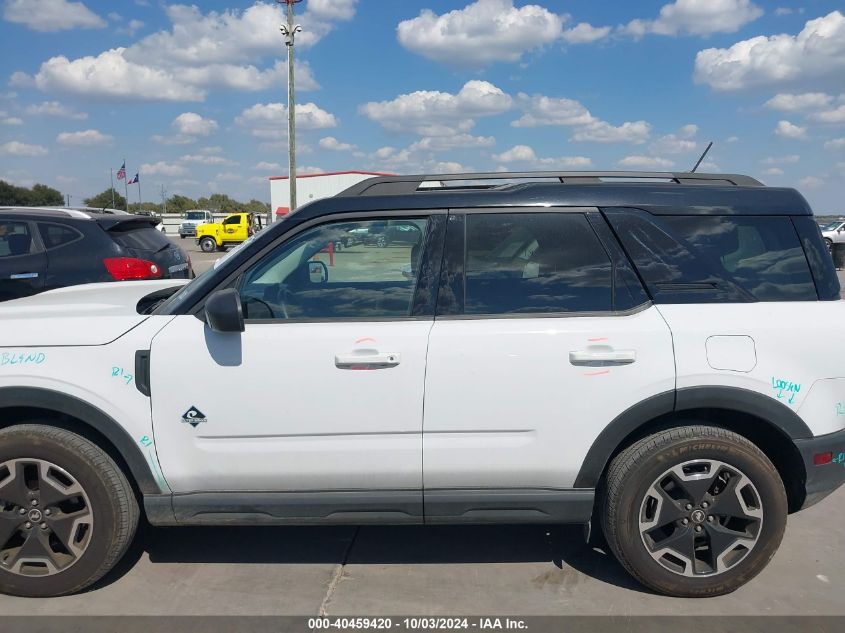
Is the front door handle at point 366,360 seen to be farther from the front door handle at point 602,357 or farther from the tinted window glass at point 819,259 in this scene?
the tinted window glass at point 819,259

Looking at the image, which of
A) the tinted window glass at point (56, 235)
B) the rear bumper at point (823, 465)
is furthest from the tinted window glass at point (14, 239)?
the rear bumper at point (823, 465)

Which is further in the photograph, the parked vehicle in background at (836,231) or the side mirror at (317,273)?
the parked vehicle in background at (836,231)

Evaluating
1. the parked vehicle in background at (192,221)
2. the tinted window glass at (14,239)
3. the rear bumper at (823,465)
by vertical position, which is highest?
the parked vehicle in background at (192,221)

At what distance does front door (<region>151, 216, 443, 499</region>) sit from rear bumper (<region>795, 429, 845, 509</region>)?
67.3 inches

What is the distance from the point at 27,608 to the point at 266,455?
128 cm

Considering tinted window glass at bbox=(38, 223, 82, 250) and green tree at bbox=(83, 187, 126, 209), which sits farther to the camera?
green tree at bbox=(83, 187, 126, 209)

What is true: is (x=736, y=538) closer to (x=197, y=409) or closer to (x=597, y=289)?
(x=597, y=289)

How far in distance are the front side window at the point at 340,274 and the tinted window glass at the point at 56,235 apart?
16.0 feet

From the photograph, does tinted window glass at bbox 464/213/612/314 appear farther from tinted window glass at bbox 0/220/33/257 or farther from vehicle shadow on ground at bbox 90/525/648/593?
tinted window glass at bbox 0/220/33/257

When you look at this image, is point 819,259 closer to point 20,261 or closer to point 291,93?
point 20,261

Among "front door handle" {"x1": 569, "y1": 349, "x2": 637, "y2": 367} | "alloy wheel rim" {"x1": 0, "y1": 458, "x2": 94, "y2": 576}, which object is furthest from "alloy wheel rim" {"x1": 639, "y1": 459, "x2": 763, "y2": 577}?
"alloy wheel rim" {"x1": 0, "y1": 458, "x2": 94, "y2": 576}

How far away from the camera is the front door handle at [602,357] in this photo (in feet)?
9.53

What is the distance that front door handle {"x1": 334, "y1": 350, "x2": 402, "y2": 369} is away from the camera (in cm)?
288
